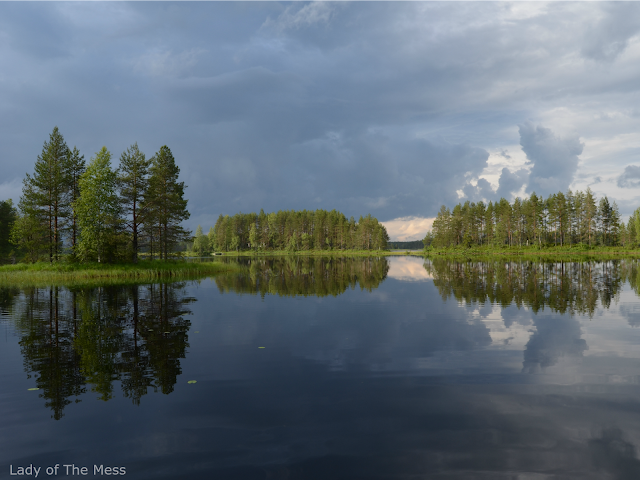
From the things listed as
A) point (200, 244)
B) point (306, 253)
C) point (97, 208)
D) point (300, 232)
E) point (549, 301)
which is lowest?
point (549, 301)

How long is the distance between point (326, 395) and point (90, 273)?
45755 mm

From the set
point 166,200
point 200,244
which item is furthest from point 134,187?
point 200,244

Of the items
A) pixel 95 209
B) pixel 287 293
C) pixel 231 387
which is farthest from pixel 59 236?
pixel 231 387

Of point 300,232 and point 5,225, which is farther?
point 300,232

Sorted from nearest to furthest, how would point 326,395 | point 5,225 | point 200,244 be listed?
point 326,395, point 5,225, point 200,244

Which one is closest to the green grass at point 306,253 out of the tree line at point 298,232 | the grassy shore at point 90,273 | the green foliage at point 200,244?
the tree line at point 298,232

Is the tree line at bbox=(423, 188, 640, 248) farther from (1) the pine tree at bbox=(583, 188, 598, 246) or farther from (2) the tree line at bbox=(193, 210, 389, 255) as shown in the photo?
(2) the tree line at bbox=(193, 210, 389, 255)

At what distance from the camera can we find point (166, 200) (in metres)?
55.8

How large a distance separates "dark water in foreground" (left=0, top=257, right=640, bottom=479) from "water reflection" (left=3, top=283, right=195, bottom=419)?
0.30 ft

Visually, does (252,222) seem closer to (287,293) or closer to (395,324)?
(287,293)

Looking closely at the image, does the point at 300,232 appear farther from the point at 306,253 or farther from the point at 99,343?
the point at 99,343

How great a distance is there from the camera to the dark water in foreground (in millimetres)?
7102

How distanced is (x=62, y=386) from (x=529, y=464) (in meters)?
12.3

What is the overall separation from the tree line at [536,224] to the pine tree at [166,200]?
111m
